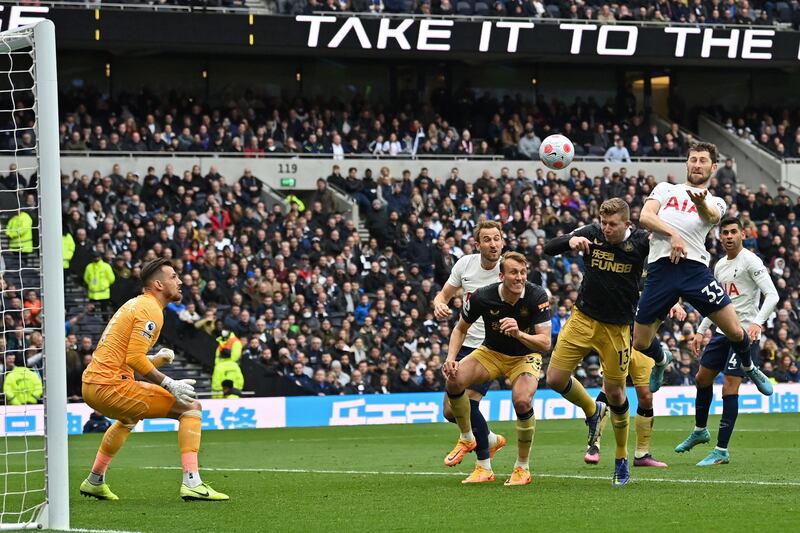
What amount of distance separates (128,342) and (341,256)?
18439 millimetres

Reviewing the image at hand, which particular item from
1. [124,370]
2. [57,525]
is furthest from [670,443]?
[57,525]

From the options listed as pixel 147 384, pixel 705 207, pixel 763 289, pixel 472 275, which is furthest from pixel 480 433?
pixel 763 289

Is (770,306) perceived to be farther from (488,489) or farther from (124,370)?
(124,370)

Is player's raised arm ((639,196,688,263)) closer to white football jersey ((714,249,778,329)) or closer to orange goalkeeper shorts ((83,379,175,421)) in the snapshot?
white football jersey ((714,249,778,329))

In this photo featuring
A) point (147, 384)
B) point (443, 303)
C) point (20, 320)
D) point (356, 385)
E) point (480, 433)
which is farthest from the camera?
point (356, 385)

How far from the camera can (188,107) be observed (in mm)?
35688

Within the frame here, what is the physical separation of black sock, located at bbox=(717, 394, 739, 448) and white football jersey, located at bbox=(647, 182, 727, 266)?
2197 mm

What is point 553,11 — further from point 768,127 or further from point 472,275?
point 472,275

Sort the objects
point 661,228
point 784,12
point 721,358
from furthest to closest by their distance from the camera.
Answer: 1. point 784,12
2. point 721,358
3. point 661,228

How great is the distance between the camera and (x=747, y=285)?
1386cm

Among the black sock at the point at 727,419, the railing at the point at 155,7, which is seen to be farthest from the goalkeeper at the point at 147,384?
the railing at the point at 155,7

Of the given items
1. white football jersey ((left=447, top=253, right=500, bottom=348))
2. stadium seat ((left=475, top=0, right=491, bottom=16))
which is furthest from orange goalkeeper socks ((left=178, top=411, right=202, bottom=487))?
stadium seat ((left=475, top=0, right=491, bottom=16))

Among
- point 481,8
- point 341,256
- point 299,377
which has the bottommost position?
point 299,377

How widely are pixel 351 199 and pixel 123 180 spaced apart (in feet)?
19.6
